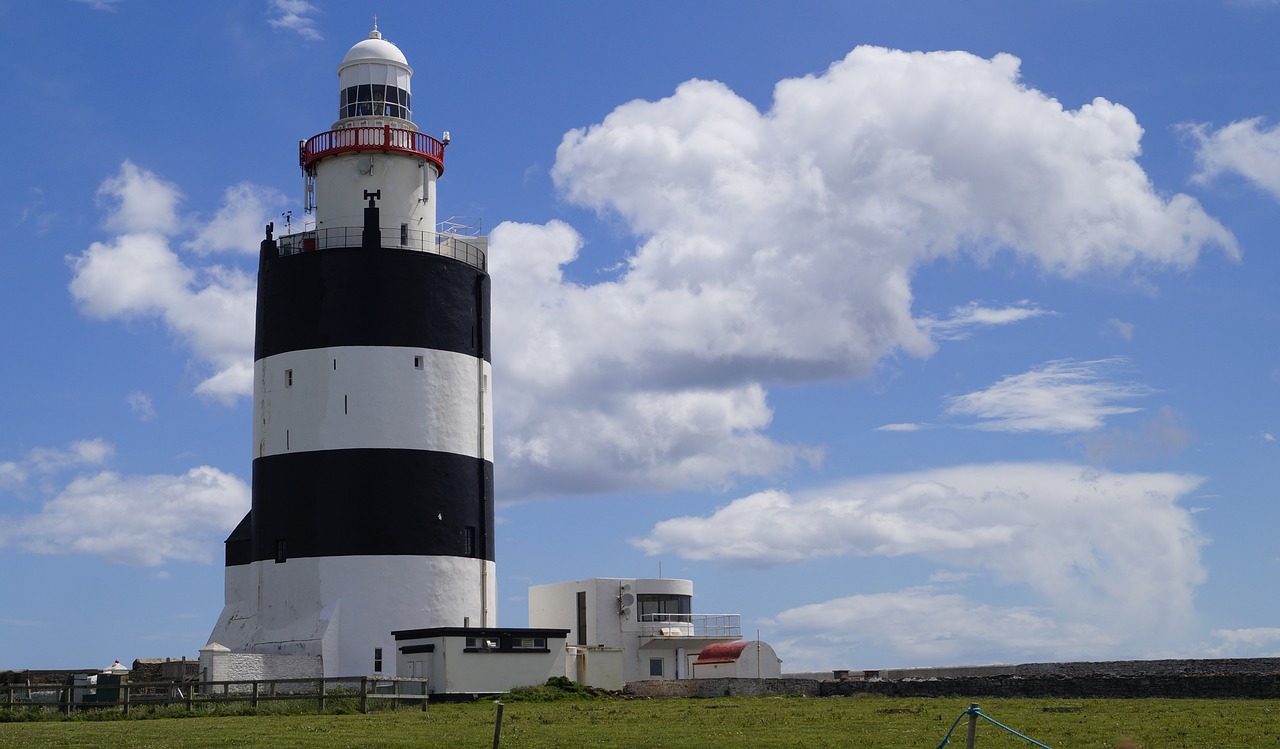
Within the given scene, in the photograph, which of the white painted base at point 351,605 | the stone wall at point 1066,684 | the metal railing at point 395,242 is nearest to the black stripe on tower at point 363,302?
the metal railing at point 395,242

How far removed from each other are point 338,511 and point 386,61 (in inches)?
638

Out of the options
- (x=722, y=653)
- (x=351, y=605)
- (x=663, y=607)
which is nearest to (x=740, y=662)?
(x=722, y=653)

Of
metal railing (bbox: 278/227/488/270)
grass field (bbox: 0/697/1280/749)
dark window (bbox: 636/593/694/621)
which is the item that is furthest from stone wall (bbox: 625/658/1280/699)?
metal railing (bbox: 278/227/488/270)

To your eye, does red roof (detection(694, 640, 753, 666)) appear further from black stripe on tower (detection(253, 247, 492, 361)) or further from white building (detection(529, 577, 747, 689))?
black stripe on tower (detection(253, 247, 492, 361))

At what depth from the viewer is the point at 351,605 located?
Result: 42.5m

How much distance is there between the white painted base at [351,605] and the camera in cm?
4238

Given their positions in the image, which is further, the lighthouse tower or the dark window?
the dark window

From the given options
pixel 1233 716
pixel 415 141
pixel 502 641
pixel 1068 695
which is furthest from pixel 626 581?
pixel 1233 716

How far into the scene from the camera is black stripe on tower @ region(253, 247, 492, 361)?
44.3 m

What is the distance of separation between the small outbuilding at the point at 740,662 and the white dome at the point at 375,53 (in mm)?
24132

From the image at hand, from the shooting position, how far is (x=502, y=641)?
4022 cm

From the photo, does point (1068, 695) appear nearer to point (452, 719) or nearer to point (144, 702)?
point (452, 719)

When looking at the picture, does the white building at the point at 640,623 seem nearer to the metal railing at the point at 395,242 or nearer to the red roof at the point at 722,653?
the red roof at the point at 722,653

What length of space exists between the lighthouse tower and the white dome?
65.8 inches
